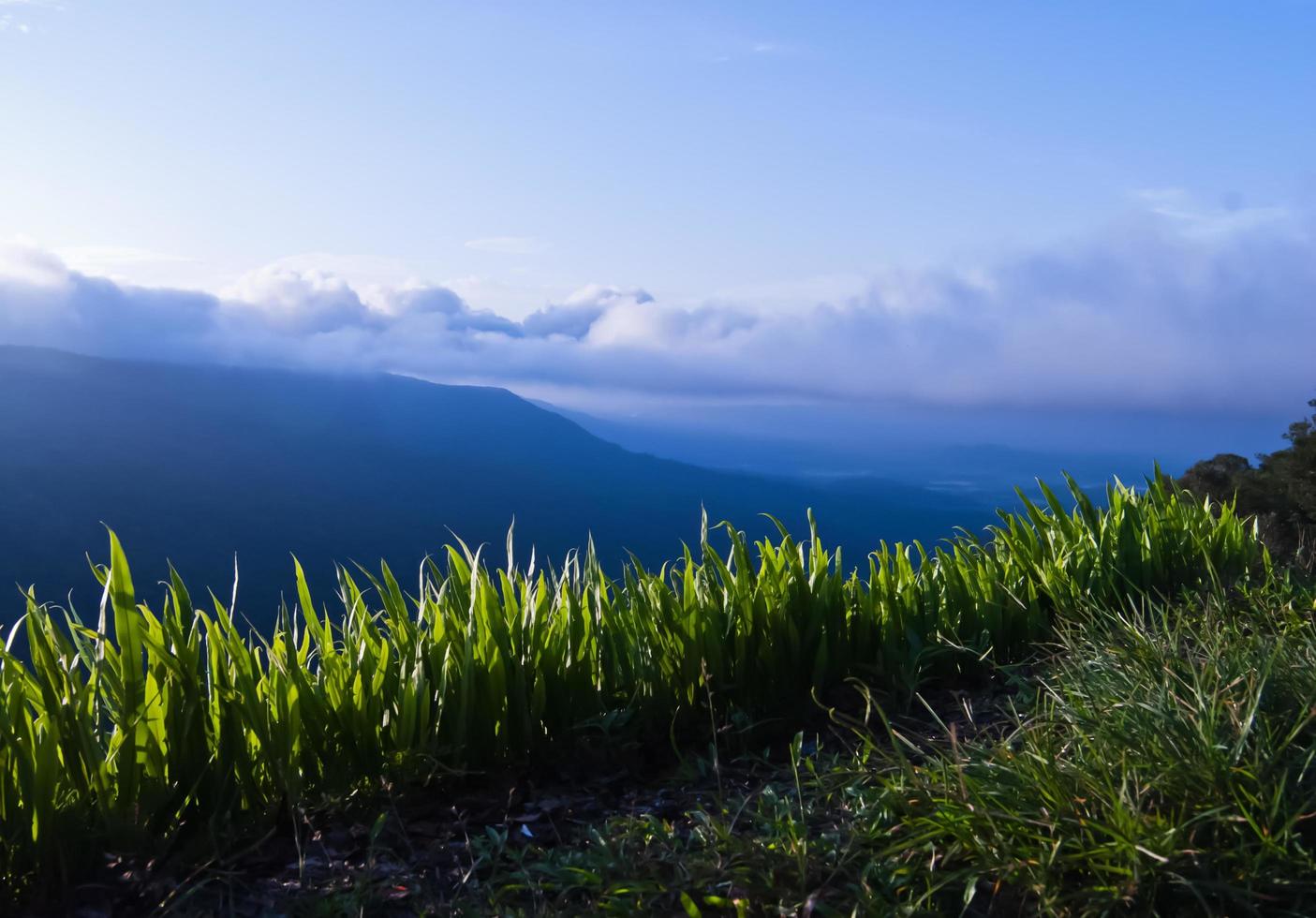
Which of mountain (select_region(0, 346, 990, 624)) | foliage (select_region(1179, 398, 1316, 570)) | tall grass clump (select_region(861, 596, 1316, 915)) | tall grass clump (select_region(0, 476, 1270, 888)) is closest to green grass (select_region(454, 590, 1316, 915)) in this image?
tall grass clump (select_region(861, 596, 1316, 915))

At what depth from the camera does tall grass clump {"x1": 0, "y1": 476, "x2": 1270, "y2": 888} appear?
2.71 meters

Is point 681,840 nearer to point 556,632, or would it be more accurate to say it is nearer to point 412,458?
→ point 556,632

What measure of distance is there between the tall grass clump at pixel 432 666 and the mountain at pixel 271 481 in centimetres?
4626

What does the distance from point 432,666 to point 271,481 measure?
88.8 m

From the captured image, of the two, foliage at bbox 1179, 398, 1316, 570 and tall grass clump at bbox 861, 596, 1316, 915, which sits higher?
foliage at bbox 1179, 398, 1316, 570

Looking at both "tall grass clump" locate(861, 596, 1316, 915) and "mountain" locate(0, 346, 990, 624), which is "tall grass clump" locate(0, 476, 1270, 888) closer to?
"tall grass clump" locate(861, 596, 1316, 915)

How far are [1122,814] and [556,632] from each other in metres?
1.95

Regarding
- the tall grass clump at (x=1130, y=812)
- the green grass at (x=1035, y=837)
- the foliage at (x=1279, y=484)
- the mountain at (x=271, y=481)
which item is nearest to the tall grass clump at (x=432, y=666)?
the green grass at (x=1035, y=837)

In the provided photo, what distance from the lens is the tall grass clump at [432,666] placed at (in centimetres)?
271

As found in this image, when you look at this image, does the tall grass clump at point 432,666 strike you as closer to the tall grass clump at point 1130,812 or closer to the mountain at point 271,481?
the tall grass clump at point 1130,812

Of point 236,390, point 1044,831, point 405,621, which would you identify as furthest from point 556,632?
point 236,390

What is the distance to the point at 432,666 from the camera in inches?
130

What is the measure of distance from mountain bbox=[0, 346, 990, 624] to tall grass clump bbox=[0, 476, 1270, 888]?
4626 cm

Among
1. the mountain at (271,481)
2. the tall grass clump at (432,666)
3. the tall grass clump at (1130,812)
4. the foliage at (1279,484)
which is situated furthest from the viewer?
the mountain at (271,481)
